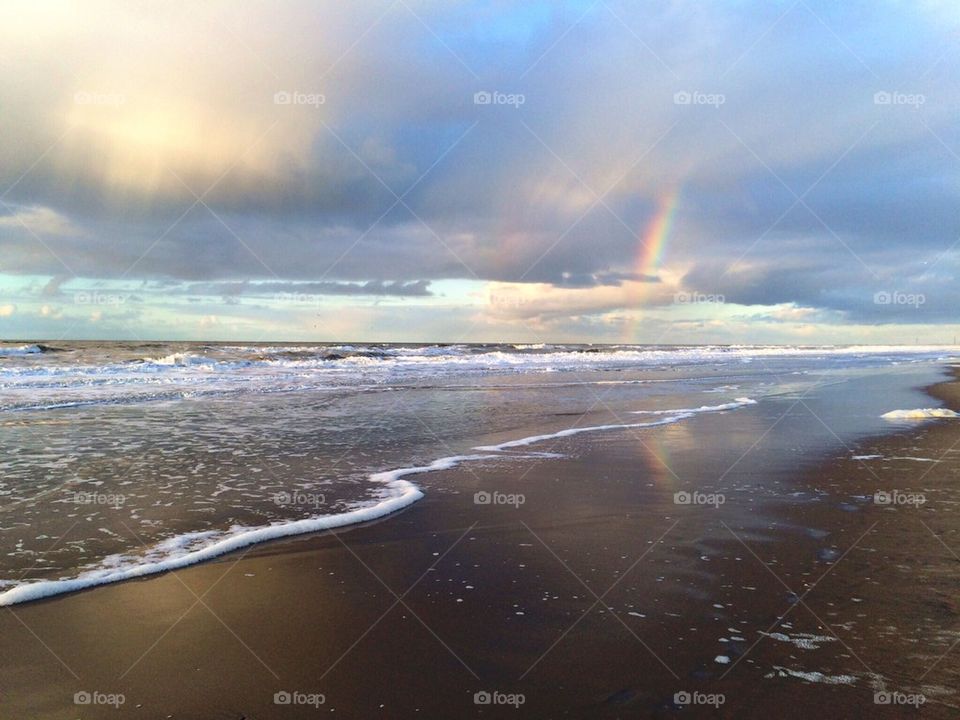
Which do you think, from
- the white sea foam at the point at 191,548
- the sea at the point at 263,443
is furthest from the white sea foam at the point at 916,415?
the white sea foam at the point at 191,548

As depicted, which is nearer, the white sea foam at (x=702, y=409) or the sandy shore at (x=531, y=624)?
the sandy shore at (x=531, y=624)

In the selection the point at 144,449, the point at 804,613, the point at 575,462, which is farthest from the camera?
the point at 144,449

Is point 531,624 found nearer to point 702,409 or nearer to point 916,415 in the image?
A: point 702,409

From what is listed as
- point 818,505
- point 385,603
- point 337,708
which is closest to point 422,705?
point 337,708

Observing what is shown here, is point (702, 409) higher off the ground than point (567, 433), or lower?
higher

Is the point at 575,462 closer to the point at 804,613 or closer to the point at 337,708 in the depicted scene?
the point at 804,613

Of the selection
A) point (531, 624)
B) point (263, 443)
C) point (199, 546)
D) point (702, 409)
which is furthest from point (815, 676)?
point (702, 409)

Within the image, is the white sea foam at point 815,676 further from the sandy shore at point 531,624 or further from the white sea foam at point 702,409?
the white sea foam at point 702,409

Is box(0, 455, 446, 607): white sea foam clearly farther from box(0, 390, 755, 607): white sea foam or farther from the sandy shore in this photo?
the sandy shore
